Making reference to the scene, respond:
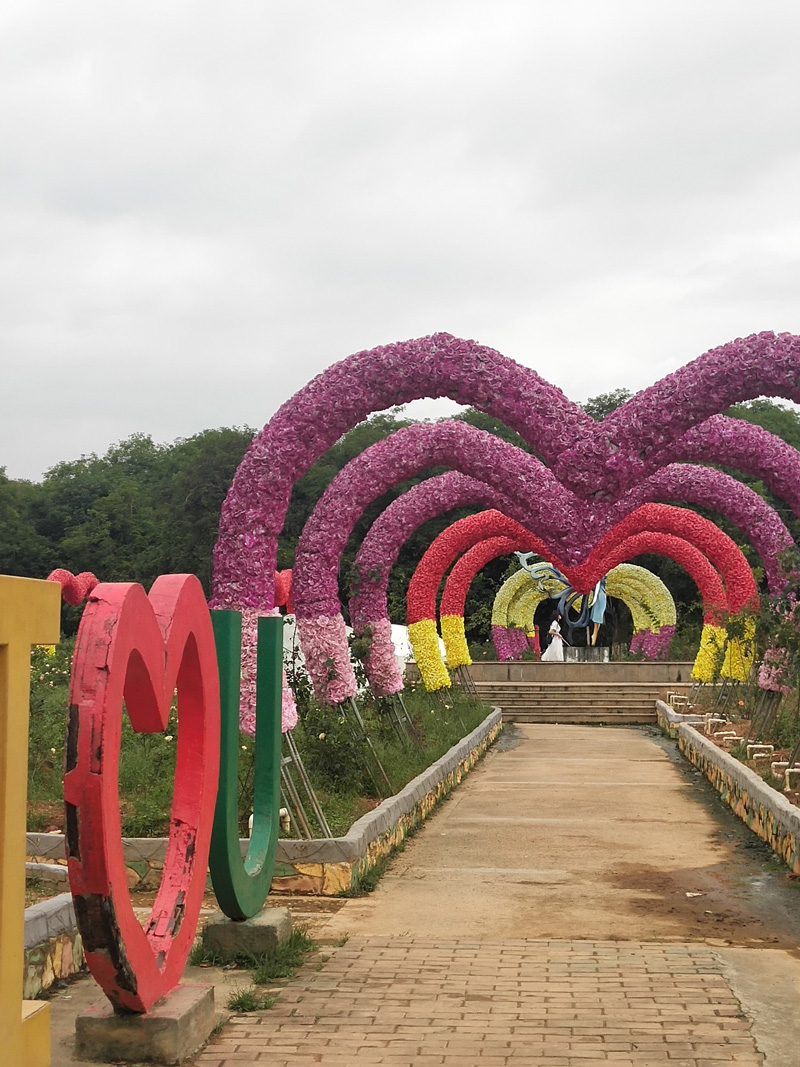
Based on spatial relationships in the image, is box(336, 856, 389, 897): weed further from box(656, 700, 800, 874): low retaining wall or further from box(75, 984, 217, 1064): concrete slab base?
box(75, 984, 217, 1064): concrete slab base

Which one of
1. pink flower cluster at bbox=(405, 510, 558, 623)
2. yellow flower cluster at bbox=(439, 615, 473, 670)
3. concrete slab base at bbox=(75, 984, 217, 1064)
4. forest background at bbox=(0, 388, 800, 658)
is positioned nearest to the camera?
concrete slab base at bbox=(75, 984, 217, 1064)

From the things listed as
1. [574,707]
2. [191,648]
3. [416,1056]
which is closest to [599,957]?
[416,1056]

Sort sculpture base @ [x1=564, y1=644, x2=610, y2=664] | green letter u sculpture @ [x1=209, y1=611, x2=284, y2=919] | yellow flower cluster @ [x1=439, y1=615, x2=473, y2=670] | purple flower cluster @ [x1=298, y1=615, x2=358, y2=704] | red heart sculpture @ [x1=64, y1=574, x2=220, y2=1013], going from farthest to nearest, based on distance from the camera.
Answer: sculpture base @ [x1=564, y1=644, x2=610, y2=664]
yellow flower cluster @ [x1=439, y1=615, x2=473, y2=670]
purple flower cluster @ [x1=298, y1=615, x2=358, y2=704]
green letter u sculpture @ [x1=209, y1=611, x2=284, y2=919]
red heart sculpture @ [x1=64, y1=574, x2=220, y2=1013]

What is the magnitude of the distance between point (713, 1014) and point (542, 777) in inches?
365

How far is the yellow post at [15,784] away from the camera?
122 inches

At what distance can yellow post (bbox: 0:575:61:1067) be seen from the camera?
311 cm

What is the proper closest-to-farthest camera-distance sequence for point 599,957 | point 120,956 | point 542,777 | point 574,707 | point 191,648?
point 120,956
point 191,648
point 599,957
point 542,777
point 574,707

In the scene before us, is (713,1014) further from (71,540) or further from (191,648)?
(71,540)

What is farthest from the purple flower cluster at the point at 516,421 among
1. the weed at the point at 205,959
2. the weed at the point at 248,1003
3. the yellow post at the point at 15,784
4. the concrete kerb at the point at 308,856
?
the yellow post at the point at 15,784

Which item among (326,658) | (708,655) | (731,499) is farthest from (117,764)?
(708,655)

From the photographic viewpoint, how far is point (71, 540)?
42062 millimetres

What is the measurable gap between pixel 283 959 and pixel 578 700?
1902 cm

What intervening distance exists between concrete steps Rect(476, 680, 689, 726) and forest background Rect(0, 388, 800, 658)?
6.10 m

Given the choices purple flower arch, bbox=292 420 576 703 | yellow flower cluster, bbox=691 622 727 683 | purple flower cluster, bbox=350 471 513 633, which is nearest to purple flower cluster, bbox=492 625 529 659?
yellow flower cluster, bbox=691 622 727 683
